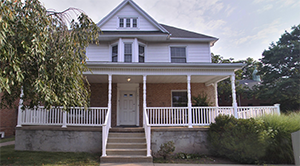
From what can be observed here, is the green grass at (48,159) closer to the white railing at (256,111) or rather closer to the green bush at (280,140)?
the green bush at (280,140)

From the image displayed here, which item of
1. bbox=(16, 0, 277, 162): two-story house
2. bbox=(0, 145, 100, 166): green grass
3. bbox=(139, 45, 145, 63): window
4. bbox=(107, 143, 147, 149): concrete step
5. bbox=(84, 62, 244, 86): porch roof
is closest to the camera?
bbox=(0, 145, 100, 166): green grass

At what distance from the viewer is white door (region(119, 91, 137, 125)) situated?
35.9 feet

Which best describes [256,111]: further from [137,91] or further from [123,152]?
[137,91]

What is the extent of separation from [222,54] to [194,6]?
16219 mm

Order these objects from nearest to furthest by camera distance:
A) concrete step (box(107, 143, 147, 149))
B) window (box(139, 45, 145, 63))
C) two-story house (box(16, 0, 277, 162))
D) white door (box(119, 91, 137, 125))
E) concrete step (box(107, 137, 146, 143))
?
1. concrete step (box(107, 143, 147, 149))
2. concrete step (box(107, 137, 146, 143))
3. two-story house (box(16, 0, 277, 162))
4. white door (box(119, 91, 137, 125))
5. window (box(139, 45, 145, 63))

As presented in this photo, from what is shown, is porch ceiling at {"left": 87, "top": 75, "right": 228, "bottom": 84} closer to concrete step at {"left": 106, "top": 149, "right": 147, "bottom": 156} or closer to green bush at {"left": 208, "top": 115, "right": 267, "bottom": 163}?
green bush at {"left": 208, "top": 115, "right": 267, "bottom": 163}

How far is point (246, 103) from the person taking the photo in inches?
1119

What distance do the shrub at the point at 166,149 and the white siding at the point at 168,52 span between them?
5706 millimetres

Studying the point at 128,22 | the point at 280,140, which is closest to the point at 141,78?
the point at 128,22

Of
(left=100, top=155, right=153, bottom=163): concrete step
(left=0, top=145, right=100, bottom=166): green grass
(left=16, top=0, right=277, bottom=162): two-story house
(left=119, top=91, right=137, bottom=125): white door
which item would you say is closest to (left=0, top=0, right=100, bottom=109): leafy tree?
(left=0, top=145, right=100, bottom=166): green grass

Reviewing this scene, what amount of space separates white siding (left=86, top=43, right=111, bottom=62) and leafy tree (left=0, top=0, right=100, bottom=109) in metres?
5.91

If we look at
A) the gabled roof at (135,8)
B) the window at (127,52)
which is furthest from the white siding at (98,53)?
the gabled roof at (135,8)

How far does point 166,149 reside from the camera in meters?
6.94

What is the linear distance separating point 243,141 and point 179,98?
5455mm
